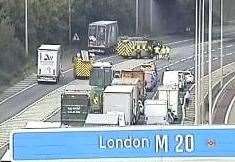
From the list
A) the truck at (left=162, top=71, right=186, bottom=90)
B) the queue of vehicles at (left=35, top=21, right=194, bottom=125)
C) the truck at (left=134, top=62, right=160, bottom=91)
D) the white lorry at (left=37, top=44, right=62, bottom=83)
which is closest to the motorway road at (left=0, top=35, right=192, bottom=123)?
the white lorry at (left=37, top=44, right=62, bottom=83)

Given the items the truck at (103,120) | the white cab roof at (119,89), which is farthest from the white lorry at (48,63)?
the truck at (103,120)

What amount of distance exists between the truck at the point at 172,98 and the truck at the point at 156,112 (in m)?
1.73

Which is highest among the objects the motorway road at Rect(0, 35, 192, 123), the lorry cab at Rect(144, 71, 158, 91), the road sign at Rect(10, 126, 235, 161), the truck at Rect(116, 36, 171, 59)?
the truck at Rect(116, 36, 171, 59)

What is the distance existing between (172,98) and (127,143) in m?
23.9

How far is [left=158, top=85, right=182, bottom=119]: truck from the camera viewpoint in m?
31.8

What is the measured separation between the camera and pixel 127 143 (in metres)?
8.40

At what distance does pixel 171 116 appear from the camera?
30703 mm

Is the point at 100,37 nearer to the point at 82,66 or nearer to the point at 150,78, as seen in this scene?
the point at 82,66

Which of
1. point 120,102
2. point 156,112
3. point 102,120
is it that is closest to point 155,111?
point 156,112

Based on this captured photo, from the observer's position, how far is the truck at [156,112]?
95.5ft

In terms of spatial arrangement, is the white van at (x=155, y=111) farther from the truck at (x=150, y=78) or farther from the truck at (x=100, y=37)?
the truck at (x=100, y=37)

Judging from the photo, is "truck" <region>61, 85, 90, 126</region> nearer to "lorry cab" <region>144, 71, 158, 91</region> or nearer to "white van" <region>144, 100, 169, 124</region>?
"white van" <region>144, 100, 169, 124</region>

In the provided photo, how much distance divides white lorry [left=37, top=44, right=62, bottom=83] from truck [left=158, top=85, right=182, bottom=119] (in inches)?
360

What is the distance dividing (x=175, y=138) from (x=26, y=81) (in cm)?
3481
